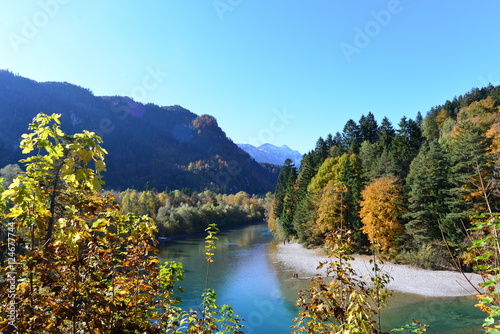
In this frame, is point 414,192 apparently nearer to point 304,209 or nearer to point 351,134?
point 304,209

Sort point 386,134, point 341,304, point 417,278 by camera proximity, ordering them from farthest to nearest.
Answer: point 386,134 < point 417,278 < point 341,304

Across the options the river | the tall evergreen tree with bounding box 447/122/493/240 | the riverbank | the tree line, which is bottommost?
the river

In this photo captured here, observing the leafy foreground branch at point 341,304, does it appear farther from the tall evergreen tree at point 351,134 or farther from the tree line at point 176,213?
Result: the tall evergreen tree at point 351,134

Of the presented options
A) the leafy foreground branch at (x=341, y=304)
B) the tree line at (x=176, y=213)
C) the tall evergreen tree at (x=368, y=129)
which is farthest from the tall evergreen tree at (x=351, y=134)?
the leafy foreground branch at (x=341, y=304)

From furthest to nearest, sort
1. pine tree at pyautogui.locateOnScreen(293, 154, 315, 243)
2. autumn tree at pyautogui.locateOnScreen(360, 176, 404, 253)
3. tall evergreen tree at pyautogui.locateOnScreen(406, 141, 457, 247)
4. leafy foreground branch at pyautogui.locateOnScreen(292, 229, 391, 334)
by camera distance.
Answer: pine tree at pyautogui.locateOnScreen(293, 154, 315, 243) → autumn tree at pyautogui.locateOnScreen(360, 176, 404, 253) → tall evergreen tree at pyautogui.locateOnScreen(406, 141, 457, 247) → leafy foreground branch at pyautogui.locateOnScreen(292, 229, 391, 334)

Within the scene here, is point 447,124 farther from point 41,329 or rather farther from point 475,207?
point 41,329

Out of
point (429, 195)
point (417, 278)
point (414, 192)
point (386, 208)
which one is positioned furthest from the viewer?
point (386, 208)

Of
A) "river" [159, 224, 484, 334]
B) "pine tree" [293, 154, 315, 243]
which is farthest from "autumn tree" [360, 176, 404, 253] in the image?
"pine tree" [293, 154, 315, 243]

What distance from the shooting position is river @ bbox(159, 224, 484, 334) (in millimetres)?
18031

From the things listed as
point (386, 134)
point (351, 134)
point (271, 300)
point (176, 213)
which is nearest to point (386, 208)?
point (271, 300)

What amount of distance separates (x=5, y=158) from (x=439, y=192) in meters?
150

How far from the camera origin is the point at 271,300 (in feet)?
74.5

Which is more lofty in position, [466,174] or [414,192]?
[466,174]

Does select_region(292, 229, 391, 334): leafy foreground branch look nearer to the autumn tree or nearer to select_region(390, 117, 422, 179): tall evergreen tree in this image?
the autumn tree
